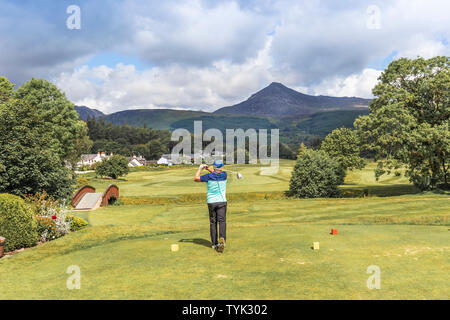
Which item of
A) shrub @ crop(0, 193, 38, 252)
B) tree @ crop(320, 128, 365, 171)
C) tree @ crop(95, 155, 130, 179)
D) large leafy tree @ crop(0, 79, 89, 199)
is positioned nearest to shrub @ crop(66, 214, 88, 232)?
shrub @ crop(0, 193, 38, 252)

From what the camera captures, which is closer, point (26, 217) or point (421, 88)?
point (26, 217)

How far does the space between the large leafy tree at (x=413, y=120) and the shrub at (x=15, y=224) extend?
43674mm

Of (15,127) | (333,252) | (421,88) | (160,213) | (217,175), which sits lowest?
(160,213)

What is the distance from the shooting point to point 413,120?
45.2 metres

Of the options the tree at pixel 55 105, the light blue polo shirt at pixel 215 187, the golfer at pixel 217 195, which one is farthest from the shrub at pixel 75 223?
the tree at pixel 55 105

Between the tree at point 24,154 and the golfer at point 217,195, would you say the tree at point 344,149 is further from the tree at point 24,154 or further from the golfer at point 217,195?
the golfer at point 217,195

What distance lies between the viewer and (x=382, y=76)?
50.6 m

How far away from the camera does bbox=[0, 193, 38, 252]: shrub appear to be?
14.8 meters

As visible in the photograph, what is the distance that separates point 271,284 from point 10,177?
29596mm

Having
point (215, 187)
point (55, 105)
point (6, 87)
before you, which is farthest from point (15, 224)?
point (6, 87)

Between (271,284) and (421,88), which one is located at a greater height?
(421,88)

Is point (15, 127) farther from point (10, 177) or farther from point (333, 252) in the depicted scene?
point (333, 252)

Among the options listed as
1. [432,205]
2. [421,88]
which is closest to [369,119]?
[421,88]

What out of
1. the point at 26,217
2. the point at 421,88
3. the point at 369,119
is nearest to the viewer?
the point at 26,217
